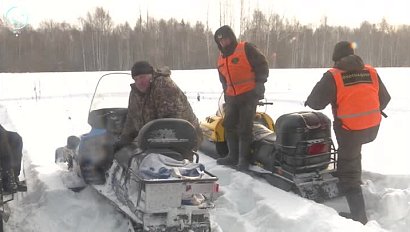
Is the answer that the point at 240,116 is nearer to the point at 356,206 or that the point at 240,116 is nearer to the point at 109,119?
the point at 109,119

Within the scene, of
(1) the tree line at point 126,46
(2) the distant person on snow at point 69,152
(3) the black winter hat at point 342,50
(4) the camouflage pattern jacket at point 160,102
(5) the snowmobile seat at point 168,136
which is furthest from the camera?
(1) the tree line at point 126,46

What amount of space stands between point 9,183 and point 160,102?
1.44 meters

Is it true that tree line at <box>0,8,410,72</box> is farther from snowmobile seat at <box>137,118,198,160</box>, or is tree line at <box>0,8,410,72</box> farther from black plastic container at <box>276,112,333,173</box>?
snowmobile seat at <box>137,118,198,160</box>

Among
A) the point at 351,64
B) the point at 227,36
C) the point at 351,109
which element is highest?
the point at 227,36

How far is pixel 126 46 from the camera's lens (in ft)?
180

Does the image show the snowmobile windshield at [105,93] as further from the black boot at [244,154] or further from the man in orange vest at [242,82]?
the black boot at [244,154]

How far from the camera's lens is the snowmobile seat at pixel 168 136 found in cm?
390

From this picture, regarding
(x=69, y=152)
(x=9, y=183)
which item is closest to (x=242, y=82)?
(x=69, y=152)

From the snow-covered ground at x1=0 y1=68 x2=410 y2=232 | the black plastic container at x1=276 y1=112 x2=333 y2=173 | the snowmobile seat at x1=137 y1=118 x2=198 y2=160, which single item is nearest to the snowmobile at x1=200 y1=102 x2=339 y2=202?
the black plastic container at x1=276 y1=112 x2=333 y2=173

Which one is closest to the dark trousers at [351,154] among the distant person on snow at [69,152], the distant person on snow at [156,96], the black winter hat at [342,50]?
the black winter hat at [342,50]

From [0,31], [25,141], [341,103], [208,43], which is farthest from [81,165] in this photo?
[0,31]

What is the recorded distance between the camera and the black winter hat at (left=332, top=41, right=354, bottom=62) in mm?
4570

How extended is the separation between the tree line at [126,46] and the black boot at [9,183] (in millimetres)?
44153

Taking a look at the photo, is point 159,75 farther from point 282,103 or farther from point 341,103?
point 282,103
